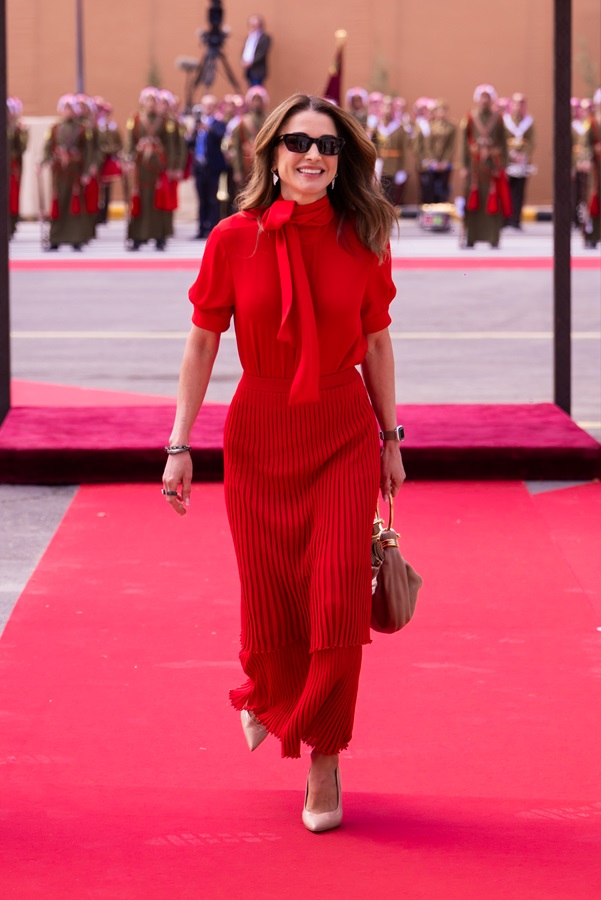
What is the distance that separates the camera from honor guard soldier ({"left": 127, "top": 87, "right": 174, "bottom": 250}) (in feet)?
81.2

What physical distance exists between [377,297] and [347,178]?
0.27 metres

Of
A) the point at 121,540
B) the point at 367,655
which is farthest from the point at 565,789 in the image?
the point at 121,540

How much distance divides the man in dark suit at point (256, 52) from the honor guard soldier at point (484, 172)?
13.8 metres

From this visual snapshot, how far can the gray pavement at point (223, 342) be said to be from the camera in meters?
7.85

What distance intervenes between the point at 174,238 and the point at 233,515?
24.5 metres

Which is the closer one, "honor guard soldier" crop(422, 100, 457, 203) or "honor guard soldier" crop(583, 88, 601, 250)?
"honor guard soldier" crop(583, 88, 601, 250)

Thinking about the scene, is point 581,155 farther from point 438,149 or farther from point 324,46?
point 324,46

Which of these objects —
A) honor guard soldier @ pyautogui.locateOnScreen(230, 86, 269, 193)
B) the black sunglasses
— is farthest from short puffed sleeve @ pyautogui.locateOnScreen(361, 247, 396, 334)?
honor guard soldier @ pyautogui.locateOnScreen(230, 86, 269, 193)

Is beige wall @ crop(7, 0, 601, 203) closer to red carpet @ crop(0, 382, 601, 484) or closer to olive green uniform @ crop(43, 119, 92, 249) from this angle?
olive green uniform @ crop(43, 119, 92, 249)

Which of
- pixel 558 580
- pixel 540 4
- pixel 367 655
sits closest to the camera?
pixel 367 655

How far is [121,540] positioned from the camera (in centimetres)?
682

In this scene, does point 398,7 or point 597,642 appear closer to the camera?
point 597,642

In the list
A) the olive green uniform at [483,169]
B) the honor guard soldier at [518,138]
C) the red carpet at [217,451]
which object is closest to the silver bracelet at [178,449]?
the red carpet at [217,451]

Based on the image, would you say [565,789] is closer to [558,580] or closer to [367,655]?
[367,655]
